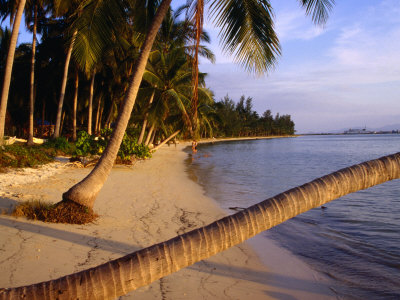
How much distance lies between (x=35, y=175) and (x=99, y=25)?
5.73 meters

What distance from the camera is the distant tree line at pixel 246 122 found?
87.1 m

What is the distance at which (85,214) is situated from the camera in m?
5.59

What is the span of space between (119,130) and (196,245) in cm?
339

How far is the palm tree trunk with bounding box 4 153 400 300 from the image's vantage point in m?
1.82

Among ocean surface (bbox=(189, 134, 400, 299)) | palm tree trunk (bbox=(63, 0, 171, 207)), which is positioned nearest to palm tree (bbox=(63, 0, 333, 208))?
palm tree trunk (bbox=(63, 0, 171, 207))

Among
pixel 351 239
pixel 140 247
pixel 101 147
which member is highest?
pixel 101 147

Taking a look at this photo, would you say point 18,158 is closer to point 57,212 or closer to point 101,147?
point 101,147

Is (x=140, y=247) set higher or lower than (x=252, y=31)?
lower

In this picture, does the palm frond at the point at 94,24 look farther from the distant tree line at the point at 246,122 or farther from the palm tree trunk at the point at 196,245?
the distant tree line at the point at 246,122

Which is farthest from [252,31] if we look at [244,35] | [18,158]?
[18,158]

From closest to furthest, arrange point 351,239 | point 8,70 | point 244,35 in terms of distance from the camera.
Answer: point 244,35 → point 351,239 → point 8,70

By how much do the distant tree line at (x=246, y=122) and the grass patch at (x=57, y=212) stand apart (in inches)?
2343

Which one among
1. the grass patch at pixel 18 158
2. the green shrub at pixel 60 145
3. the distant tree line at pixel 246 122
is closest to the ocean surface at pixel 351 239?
the grass patch at pixel 18 158

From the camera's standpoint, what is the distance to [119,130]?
5035 mm
